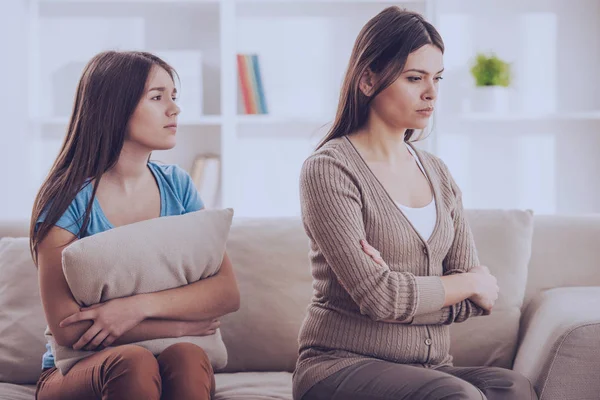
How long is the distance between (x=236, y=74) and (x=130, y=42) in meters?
0.52

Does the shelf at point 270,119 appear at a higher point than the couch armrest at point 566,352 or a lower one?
higher

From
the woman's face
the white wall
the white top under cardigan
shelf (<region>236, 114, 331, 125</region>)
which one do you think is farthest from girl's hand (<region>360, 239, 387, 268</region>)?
the white wall

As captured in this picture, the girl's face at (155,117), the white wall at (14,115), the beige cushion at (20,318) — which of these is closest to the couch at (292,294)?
the beige cushion at (20,318)

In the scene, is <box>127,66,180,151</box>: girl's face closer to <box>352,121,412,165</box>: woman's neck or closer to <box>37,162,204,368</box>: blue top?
<box>37,162,204,368</box>: blue top

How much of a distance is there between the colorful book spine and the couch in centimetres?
136

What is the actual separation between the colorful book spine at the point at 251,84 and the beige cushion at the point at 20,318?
1.54m

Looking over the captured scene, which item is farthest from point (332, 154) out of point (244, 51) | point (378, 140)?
point (244, 51)

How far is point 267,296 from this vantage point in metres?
1.97

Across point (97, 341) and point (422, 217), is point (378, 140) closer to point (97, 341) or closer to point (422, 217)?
point (422, 217)

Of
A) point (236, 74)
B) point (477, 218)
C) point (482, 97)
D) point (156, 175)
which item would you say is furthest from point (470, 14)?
point (156, 175)

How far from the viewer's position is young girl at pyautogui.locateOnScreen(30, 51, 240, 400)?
149cm

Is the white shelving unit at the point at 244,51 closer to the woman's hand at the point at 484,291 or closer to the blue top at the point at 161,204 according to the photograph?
the blue top at the point at 161,204

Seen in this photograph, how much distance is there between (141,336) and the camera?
1609 mm

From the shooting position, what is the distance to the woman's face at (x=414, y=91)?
157 centimetres
